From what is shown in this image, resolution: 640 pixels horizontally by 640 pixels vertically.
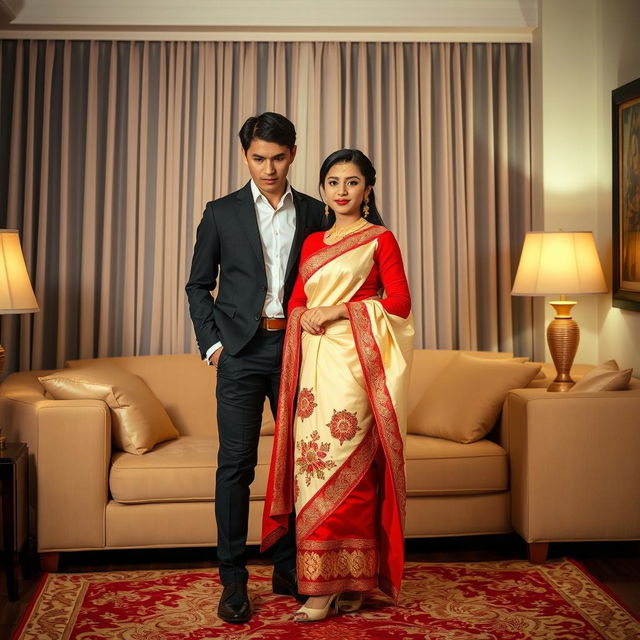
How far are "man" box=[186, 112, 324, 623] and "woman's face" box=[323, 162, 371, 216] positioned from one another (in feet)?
0.55

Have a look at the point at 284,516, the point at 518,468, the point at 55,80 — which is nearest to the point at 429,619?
the point at 284,516

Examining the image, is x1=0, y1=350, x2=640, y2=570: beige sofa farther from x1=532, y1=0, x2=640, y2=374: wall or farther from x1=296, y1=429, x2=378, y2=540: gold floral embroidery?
x1=532, y1=0, x2=640, y2=374: wall

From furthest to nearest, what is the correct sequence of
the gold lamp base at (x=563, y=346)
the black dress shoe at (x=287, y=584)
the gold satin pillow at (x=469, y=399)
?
the gold lamp base at (x=563, y=346)
the gold satin pillow at (x=469, y=399)
the black dress shoe at (x=287, y=584)

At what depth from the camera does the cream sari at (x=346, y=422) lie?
265 centimetres

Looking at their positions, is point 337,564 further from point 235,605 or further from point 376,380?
point 376,380

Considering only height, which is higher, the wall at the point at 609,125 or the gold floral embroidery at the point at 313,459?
the wall at the point at 609,125

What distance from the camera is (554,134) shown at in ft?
14.2

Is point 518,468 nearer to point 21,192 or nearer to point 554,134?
point 554,134

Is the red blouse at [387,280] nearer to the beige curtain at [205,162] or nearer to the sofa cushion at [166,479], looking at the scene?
the sofa cushion at [166,479]

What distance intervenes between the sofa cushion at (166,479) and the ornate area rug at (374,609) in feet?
0.93

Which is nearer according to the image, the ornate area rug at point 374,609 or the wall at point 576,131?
the ornate area rug at point 374,609

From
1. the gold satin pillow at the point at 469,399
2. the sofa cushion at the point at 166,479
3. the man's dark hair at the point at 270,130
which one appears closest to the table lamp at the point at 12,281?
the sofa cushion at the point at 166,479

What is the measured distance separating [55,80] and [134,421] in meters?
1.96

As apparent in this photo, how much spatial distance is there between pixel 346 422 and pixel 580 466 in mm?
1129
